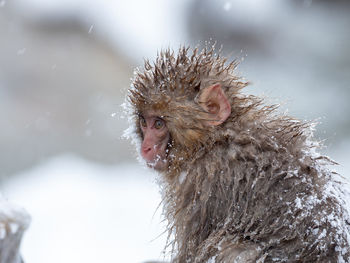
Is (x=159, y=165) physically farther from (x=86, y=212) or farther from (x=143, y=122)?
(x=86, y=212)

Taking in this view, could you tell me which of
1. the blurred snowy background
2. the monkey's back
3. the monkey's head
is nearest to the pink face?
the monkey's head

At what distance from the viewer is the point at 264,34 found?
30.6 ft

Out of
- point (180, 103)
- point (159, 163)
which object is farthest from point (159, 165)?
point (180, 103)

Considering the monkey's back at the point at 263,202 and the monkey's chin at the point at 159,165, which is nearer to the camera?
the monkey's back at the point at 263,202

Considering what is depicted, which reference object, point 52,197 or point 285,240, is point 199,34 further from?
point 285,240

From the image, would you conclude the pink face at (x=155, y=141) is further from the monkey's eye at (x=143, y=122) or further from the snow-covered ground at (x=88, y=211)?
the snow-covered ground at (x=88, y=211)

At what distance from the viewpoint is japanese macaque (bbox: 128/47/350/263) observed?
6.19ft

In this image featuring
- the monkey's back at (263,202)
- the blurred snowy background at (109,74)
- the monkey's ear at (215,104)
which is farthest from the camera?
the blurred snowy background at (109,74)

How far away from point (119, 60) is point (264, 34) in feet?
8.72

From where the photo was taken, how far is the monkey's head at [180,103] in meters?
2.20

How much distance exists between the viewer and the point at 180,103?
2209mm

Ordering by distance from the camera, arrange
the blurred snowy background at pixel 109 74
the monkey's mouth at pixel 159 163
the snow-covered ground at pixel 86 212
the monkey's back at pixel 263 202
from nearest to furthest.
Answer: the monkey's back at pixel 263 202, the monkey's mouth at pixel 159 163, the snow-covered ground at pixel 86 212, the blurred snowy background at pixel 109 74

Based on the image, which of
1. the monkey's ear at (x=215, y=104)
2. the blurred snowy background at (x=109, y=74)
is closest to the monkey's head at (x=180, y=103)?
the monkey's ear at (x=215, y=104)

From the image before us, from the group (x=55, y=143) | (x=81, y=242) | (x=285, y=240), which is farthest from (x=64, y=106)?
(x=285, y=240)
